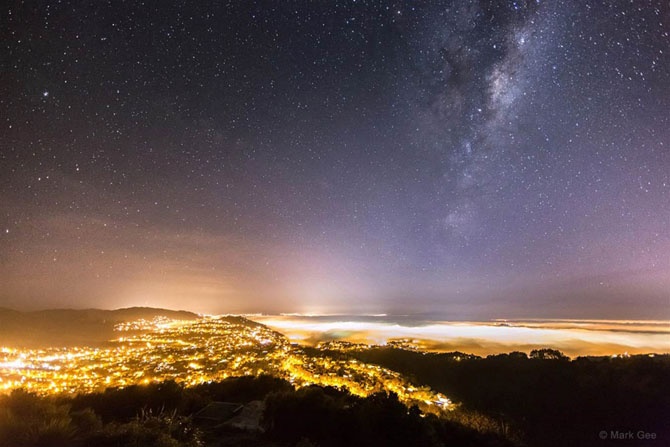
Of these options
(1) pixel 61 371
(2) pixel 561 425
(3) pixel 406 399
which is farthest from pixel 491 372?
(1) pixel 61 371

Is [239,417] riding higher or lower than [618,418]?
higher

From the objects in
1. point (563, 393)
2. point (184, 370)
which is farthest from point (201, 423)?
point (563, 393)

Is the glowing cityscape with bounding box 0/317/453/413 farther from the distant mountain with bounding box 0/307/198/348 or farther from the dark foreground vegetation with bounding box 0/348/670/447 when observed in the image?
the distant mountain with bounding box 0/307/198/348

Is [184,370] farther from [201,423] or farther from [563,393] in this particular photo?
[563,393]

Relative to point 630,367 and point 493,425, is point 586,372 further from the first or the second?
point 493,425

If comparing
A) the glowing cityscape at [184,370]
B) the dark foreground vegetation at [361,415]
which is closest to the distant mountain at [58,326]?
the glowing cityscape at [184,370]

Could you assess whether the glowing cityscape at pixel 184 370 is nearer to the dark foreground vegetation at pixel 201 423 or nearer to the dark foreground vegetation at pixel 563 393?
the dark foreground vegetation at pixel 201 423
